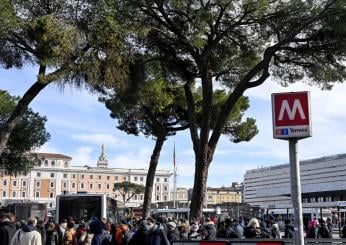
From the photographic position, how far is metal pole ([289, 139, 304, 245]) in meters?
5.52

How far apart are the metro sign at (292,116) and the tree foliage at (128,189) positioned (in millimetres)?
102805

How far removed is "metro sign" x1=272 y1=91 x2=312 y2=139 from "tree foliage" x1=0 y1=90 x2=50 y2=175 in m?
23.8

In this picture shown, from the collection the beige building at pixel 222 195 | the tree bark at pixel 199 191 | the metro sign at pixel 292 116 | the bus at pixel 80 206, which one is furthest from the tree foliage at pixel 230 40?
the beige building at pixel 222 195

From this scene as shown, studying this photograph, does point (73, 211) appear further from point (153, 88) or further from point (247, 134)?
point (247, 134)

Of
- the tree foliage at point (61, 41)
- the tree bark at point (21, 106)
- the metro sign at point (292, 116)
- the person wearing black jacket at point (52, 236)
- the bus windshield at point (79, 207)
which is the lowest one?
the person wearing black jacket at point (52, 236)

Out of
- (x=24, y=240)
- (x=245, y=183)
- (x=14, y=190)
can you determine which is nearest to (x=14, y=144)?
(x=24, y=240)

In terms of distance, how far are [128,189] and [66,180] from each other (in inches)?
810

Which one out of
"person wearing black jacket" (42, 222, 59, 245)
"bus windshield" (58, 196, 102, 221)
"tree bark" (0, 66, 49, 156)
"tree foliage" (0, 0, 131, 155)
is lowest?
"person wearing black jacket" (42, 222, 59, 245)

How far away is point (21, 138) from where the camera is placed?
2834 cm

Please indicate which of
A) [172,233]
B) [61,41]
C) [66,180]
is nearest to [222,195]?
[66,180]

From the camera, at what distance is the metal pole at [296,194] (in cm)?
A: 552

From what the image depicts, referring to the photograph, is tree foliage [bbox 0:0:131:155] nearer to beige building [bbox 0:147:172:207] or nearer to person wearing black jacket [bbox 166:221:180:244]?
person wearing black jacket [bbox 166:221:180:244]

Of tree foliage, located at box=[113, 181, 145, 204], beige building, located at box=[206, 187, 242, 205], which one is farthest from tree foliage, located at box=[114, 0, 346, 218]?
beige building, located at box=[206, 187, 242, 205]

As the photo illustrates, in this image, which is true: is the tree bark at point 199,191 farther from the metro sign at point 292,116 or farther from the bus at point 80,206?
the metro sign at point 292,116
